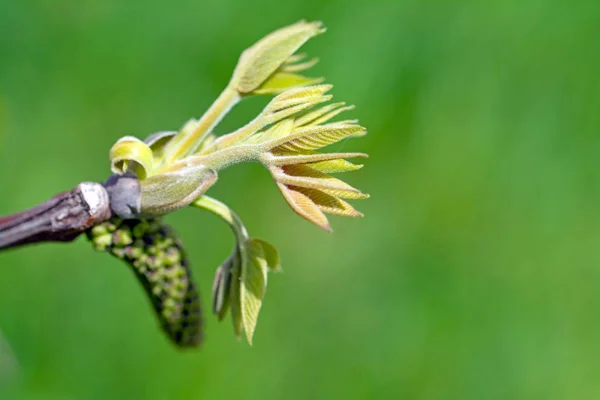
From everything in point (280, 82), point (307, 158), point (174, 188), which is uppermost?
point (280, 82)

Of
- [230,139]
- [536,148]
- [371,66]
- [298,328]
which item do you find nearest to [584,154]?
[536,148]

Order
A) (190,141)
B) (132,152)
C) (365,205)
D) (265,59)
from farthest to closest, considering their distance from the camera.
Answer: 1. (365,205)
2. (265,59)
3. (190,141)
4. (132,152)

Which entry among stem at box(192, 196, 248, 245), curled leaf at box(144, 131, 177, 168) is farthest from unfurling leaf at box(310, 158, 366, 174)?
curled leaf at box(144, 131, 177, 168)

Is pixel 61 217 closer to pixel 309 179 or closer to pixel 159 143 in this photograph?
pixel 159 143

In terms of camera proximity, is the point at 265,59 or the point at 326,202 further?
the point at 265,59

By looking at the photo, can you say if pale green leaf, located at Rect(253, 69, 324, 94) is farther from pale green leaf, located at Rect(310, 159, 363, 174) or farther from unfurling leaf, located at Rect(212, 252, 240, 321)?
unfurling leaf, located at Rect(212, 252, 240, 321)

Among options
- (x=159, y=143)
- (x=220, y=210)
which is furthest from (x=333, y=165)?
(x=159, y=143)

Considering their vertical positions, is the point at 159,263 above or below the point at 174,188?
below
